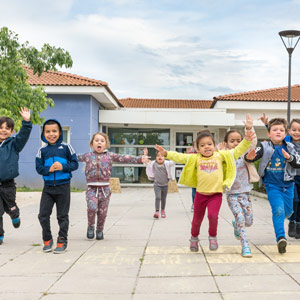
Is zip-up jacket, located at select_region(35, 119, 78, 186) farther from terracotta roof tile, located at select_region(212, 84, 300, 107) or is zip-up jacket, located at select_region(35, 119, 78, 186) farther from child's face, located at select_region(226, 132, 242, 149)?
terracotta roof tile, located at select_region(212, 84, 300, 107)

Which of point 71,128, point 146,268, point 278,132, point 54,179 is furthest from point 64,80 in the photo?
point 146,268

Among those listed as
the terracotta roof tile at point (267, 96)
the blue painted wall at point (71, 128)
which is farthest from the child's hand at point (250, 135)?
the terracotta roof tile at point (267, 96)

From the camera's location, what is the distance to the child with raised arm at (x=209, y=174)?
545 cm

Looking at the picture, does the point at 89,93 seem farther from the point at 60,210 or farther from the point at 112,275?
the point at 112,275

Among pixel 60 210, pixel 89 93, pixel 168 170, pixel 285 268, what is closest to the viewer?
pixel 285 268

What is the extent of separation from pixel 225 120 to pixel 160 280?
58.1 feet

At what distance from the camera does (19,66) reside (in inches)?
453

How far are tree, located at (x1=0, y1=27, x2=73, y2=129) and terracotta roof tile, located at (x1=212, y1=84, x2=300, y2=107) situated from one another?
1262 centimetres

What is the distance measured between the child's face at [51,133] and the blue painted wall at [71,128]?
45.0 feet

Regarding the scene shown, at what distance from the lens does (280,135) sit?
5750mm

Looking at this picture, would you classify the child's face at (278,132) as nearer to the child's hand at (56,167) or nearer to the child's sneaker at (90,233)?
the child's hand at (56,167)

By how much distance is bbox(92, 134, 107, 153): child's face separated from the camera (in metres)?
6.54

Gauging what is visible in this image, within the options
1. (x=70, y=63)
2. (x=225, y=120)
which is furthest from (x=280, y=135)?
(x=225, y=120)

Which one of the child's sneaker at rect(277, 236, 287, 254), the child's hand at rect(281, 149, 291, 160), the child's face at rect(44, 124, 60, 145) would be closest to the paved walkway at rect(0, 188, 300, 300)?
the child's sneaker at rect(277, 236, 287, 254)
